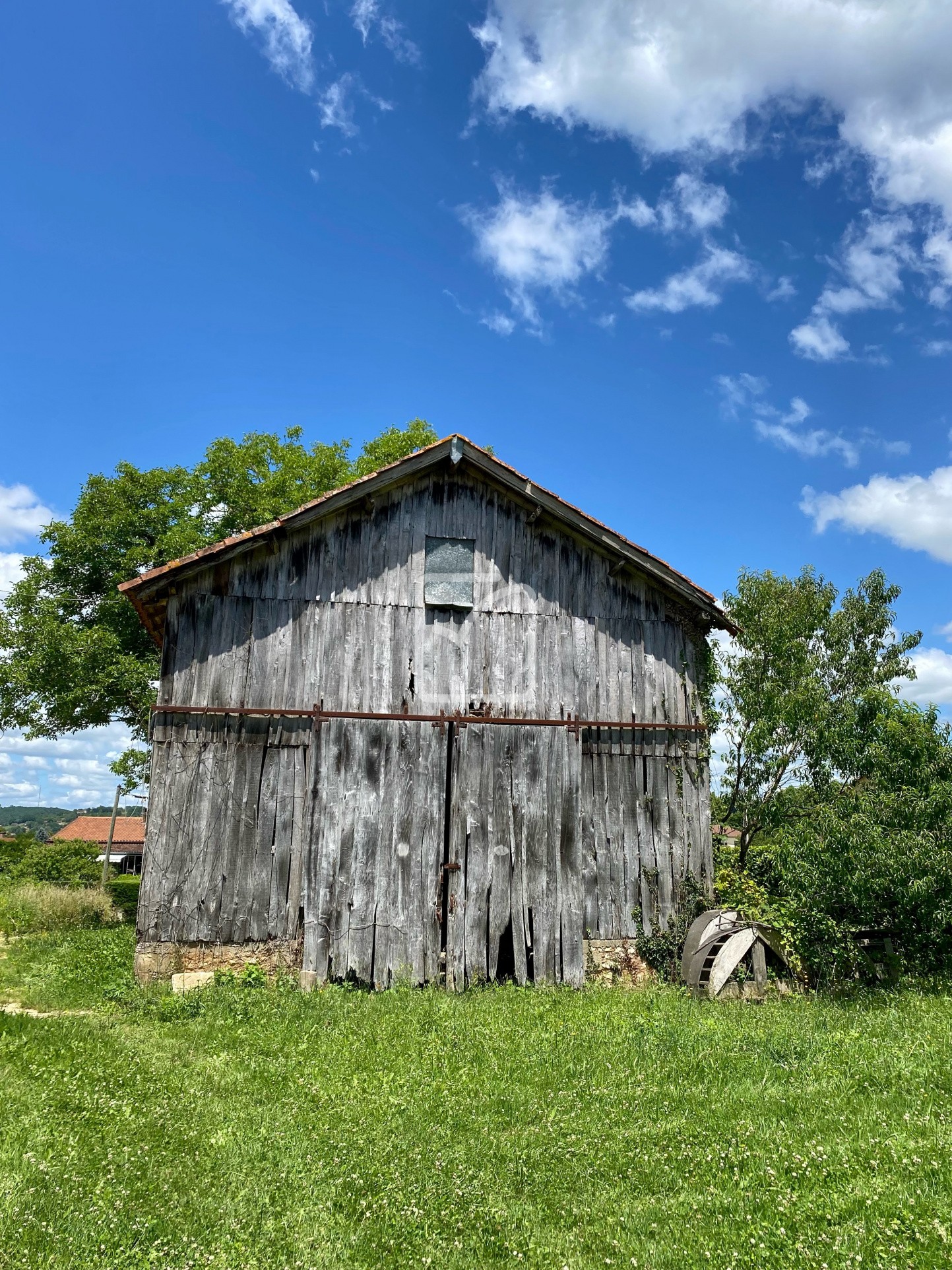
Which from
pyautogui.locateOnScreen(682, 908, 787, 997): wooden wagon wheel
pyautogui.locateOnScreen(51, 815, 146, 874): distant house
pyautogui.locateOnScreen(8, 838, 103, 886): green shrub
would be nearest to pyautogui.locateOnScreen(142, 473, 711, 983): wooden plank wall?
pyautogui.locateOnScreen(682, 908, 787, 997): wooden wagon wheel

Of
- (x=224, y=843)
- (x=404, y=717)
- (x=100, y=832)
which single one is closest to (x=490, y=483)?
(x=404, y=717)

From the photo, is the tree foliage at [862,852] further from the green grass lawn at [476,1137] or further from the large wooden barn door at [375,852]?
the large wooden barn door at [375,852]

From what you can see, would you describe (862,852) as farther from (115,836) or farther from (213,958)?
(115,836)

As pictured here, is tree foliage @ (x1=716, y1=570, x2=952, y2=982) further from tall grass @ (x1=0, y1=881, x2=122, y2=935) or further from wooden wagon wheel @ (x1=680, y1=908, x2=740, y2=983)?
tall grass @ (x1=0, y1=881, x2=122, y2=935)

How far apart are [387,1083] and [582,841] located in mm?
5396

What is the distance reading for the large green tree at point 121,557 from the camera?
21984 millimetres

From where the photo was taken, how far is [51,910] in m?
18.6

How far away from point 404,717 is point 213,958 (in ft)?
13.6

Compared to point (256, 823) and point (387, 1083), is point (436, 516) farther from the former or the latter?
point (387, 1083)

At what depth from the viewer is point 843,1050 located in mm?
7992

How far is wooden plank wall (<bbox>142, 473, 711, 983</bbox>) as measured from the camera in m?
11.3

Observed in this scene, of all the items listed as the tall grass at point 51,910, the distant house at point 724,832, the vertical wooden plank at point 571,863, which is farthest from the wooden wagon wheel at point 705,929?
the tall grass at point 51,910

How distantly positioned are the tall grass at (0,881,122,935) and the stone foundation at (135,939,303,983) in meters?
7.80

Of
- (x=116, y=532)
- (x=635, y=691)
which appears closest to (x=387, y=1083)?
(x=635, y=691)
